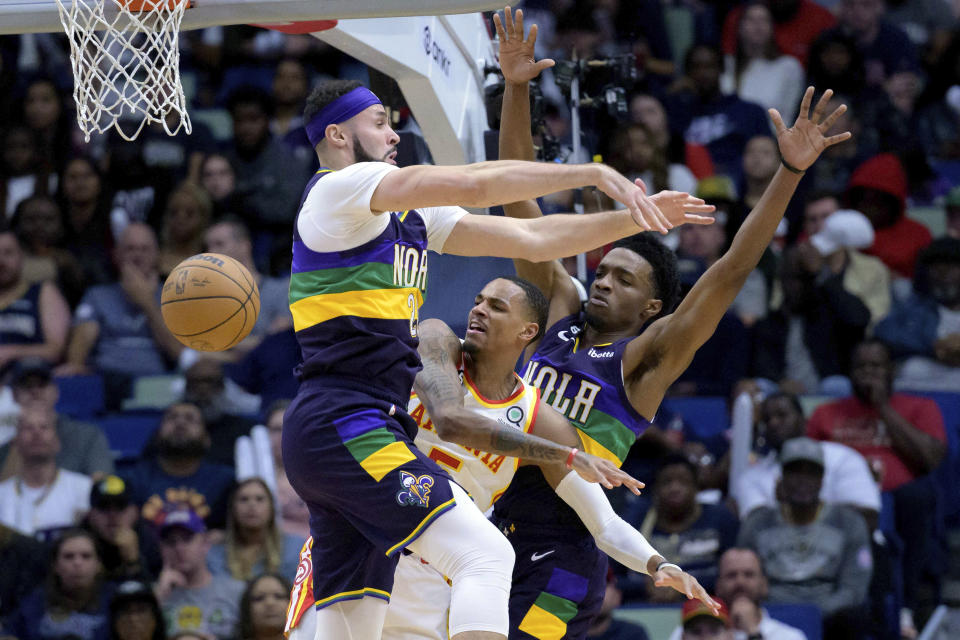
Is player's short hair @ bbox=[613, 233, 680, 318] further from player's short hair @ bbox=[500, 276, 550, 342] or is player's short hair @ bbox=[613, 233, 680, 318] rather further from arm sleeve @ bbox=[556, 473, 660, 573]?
arm sleeve @ bbox=[556, 473, 660, 573]

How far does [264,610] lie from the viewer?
871 centimetres

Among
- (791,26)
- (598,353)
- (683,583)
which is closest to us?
(683,583)

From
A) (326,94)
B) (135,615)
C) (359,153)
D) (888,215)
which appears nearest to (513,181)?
(359,153)

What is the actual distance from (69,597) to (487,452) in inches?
181

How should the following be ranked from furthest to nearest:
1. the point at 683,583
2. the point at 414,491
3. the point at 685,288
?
1. the point at 685,288
2. the point at 683,583
3. the point at 414,491

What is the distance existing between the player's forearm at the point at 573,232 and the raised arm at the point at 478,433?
0.64m

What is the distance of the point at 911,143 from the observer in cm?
1243

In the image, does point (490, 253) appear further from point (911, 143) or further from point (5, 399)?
point (911, 143)

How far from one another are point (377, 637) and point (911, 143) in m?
8.84

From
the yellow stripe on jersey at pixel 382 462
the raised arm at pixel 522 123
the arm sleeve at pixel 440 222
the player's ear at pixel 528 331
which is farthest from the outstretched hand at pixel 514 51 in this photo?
the yellow stripe on jersey at pixel 382 462

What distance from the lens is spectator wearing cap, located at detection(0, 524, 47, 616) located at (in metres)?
9.29

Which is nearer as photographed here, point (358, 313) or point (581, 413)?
point (358, 313)

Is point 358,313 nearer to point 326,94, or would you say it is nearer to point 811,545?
point 326,94

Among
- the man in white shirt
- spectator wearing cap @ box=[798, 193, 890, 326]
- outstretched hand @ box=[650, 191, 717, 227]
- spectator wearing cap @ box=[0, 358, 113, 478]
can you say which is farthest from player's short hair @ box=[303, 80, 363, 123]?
spectator wearing cap @ box=[798, 193, 890, 326]
